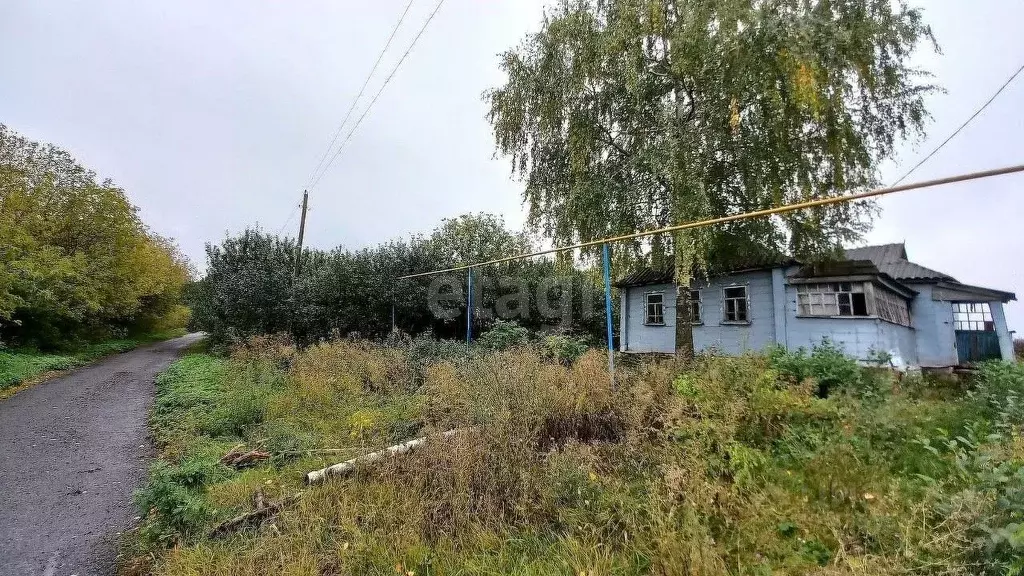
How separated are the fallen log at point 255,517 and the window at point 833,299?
10.9 m

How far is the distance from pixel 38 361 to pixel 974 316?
21047mm

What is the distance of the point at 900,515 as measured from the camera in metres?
1.97

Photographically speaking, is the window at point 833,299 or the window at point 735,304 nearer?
the window at point 833,299

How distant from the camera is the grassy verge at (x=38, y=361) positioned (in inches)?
319

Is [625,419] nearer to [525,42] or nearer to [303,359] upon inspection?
[303,359]

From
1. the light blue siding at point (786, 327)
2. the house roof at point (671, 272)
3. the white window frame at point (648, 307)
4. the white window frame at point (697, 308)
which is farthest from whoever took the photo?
the white window frame at point (648, 307)

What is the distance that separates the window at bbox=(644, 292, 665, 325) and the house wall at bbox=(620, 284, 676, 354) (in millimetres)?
134

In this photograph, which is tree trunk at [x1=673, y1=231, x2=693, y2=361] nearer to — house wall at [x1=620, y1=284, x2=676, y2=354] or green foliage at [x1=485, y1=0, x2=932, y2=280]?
green foliage at [x1=485, y1=0, x2=932, y2=280]

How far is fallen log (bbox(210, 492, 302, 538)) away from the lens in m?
2.71

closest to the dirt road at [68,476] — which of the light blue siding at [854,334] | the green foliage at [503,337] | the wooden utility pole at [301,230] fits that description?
the green foliage at [503,337]

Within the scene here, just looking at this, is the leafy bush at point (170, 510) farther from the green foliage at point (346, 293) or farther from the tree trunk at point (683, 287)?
the green foliage at point (346, 293)

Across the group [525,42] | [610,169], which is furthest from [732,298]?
[525,42]

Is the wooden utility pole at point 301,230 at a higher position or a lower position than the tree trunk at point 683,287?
higher

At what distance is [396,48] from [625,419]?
23.0 feet
